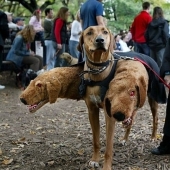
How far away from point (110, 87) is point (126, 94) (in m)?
0.27

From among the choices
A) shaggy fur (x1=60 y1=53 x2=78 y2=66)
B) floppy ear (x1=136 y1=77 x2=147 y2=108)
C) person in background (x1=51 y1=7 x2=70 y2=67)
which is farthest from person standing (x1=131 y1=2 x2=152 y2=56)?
floppy ear (x1=136 y1=77 x2=147 y2=108)

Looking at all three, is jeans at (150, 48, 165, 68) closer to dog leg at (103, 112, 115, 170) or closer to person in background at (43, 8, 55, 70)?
person in background at (43, 8, 55, 70)

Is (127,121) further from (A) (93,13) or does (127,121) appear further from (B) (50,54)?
(B) (50,54)

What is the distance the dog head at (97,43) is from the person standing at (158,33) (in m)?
5.86

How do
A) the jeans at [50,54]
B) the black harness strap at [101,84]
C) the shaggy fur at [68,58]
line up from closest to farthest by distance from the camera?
1. the black harness strap at [101,84]
2. the shaggy fur at [68,58]
3. the jeans at [50,54]

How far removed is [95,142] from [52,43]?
6.67 m

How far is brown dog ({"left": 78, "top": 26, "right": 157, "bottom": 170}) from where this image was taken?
11.3ft

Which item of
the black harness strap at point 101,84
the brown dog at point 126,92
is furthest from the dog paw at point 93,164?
the black harness strap at point 101,84

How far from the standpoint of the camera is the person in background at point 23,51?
9359mm

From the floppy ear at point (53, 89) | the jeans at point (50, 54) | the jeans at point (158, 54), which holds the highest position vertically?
the floppy ear at point (53, 89)

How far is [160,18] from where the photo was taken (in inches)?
386

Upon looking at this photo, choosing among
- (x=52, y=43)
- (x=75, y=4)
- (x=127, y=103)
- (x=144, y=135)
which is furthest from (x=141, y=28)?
(x=75, y=4)

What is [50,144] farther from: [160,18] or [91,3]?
[160,18]

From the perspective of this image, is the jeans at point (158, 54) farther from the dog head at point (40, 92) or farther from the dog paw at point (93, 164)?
the dog head at point (40, 92)
